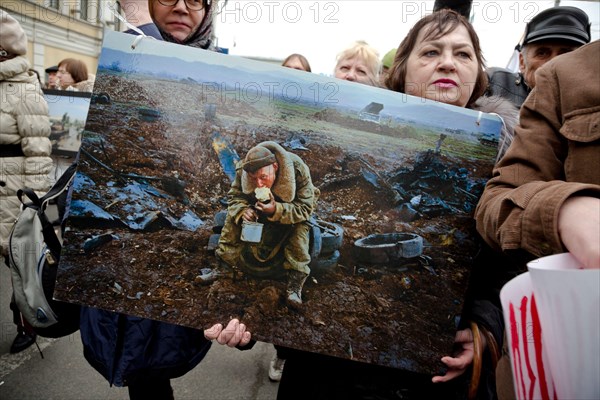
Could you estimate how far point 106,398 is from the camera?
8.11 ft

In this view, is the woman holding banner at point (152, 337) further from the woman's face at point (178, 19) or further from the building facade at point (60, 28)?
the building facade at point (60, 28)

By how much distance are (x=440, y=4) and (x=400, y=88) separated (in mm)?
1379

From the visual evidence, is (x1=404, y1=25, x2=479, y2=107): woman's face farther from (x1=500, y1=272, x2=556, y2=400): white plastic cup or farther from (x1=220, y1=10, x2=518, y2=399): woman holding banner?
(x1=500, y1=272, x2=556, y2=400): white plastic cup

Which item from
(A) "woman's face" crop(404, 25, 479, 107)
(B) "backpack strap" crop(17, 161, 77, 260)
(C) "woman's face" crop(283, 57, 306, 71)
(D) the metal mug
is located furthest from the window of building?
(D) the metal mug

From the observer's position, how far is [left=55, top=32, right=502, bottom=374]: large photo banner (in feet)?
3.77

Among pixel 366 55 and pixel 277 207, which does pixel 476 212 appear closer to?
pixel 277 207

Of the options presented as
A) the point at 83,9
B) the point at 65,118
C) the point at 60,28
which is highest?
the point at 83,9

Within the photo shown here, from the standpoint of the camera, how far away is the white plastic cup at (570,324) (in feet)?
1.91

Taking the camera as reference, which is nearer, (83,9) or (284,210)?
(284,210)

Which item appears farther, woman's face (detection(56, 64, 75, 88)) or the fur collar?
woman's face (detection(56, 64, 75, 88))

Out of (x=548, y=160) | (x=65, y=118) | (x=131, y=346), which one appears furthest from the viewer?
(x=65, y=118)

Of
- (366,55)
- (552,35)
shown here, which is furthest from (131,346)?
(552,35)

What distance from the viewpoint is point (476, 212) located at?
3.45 ft

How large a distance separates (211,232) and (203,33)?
2.91ft
